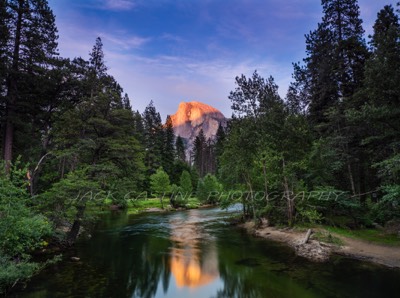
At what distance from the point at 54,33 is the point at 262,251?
23.1 meters

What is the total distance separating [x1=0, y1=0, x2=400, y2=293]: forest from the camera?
17.1 metres

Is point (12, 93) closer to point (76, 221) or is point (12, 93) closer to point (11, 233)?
point (76, 221)

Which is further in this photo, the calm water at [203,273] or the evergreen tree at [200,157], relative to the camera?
the evergreen tree at [200,157]

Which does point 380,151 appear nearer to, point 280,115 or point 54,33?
point 280,115

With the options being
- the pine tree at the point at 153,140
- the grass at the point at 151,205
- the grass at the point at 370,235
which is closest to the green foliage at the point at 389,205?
the grass at the point at 370,235

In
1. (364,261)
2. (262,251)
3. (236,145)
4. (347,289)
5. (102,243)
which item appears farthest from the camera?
(236,145)

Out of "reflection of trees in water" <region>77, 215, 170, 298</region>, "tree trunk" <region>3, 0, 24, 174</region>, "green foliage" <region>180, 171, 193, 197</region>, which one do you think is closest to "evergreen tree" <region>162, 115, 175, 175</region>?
"green foliage" <region>180, 171, 193, 197</region>

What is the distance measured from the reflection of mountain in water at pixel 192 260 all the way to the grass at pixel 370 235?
9709 mm

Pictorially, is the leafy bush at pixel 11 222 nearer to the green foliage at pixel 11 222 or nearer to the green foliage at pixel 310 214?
the green foliage at pixel 11 222

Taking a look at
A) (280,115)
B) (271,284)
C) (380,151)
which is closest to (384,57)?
(380,151)

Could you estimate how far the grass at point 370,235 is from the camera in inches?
687

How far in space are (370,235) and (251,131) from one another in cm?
1258

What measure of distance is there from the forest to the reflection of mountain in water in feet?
18.2

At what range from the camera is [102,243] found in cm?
2112
